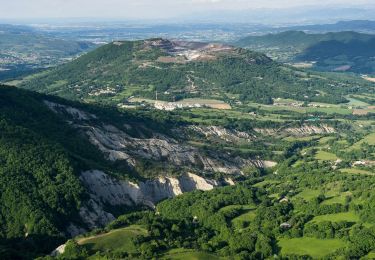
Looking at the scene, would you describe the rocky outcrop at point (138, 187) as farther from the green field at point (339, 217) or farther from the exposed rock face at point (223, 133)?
the exposed rock face at point (223, 133)

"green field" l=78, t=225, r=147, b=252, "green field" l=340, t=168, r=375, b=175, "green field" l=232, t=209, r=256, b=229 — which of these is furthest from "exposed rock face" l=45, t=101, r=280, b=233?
"green field" l=340, t=168, r=375, b=175

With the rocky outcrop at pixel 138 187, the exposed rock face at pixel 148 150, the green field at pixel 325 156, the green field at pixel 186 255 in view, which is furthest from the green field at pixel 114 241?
the green field at pixel 325 156

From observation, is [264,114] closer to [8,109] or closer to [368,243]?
[8,109]

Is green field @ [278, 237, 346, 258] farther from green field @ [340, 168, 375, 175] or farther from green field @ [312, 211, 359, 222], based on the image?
green field @ [340, 168, 375, 175]

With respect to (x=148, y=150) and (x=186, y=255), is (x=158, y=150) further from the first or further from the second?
(x=186, y=255)

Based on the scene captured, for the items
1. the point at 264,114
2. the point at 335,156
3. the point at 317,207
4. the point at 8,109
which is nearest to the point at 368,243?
the point at 317,207
